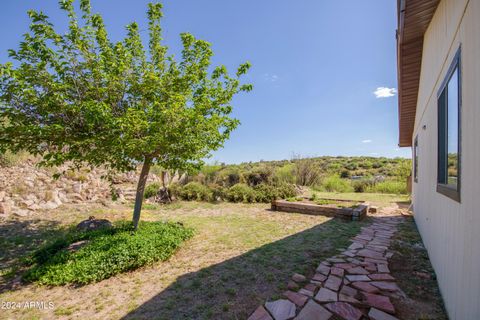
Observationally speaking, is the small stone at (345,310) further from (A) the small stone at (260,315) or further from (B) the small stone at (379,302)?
(A) the small stone at (260,315)

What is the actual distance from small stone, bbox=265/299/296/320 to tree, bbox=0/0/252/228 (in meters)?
2.73

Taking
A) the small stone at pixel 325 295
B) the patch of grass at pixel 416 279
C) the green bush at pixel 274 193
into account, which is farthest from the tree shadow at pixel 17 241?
the green bush at pixel 274 193

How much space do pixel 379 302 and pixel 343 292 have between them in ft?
1.14

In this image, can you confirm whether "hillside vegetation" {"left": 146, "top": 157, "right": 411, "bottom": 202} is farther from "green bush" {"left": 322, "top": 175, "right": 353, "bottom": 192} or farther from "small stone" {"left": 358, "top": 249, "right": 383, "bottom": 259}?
"small stone" {"left": 358, "top": 249, "right": 383, "bottom": 259}

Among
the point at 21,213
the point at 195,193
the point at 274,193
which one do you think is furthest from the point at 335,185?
the point at 21,213

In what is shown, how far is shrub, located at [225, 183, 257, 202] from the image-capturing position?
9.27 meters

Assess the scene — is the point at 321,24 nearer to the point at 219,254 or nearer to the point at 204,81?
the point at 204,81

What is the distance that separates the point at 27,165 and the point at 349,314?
1252cm

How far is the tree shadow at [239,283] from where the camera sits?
2312 mm

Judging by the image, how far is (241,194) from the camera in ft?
30.8

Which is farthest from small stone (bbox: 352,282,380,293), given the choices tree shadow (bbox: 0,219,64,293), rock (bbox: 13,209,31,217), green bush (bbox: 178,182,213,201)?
rock (bbox: 13,209,31,217)

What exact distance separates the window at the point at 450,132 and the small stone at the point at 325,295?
60.7 inches

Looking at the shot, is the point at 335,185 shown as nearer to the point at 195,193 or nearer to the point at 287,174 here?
the point at 287,174

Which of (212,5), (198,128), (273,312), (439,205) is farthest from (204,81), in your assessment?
(439,205)
